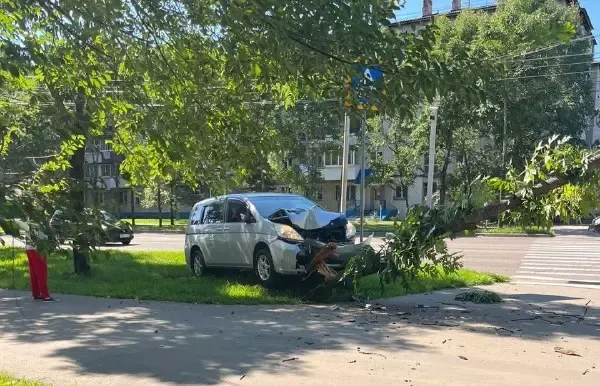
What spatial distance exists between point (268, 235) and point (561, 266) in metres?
9.31

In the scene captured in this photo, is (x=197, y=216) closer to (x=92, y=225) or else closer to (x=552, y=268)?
(x=552, y=268)

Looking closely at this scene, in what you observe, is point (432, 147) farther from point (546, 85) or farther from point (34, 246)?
point (34, 246)

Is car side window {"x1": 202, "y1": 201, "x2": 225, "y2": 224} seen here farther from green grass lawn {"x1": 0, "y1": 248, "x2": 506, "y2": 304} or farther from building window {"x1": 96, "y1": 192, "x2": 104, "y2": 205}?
building window {"x1": 96, "y1": 192, "x2": 104, "y2": 205}

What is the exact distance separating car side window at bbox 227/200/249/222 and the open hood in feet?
3.04

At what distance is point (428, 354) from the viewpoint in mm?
6109

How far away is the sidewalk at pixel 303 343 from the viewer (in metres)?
5.36

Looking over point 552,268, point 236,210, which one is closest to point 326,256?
point 236,210

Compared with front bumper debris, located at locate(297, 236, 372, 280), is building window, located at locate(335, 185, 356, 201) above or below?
above

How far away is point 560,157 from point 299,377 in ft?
14.7

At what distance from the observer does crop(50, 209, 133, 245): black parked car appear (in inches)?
118

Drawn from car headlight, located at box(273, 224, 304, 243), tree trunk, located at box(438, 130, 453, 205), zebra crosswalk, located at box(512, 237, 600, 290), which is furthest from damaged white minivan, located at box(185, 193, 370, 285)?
tree trunk, located at box(438, 130, 453, 205)

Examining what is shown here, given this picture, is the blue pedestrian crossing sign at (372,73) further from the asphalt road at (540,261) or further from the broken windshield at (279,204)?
the broken windshield at (279,204)

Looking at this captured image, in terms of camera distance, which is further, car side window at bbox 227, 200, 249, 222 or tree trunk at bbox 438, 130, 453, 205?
tree trunk at bbox 438, 130, 453, 205

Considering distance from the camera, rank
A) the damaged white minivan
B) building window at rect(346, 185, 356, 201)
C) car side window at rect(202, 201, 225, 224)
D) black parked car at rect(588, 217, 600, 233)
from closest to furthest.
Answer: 1. the damaged white minivan
2. car side window at rect(202, 201, 225, 224)
3. black parked car at rect(588, 217, 600, 233)
4. building window at rect(346, 185, 356, 201)
